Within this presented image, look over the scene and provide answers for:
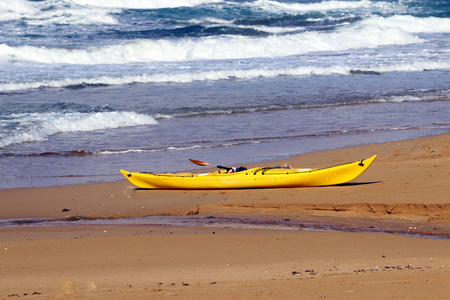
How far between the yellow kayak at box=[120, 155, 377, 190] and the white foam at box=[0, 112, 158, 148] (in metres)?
4.73

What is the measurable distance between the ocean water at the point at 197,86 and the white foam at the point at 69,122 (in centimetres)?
4

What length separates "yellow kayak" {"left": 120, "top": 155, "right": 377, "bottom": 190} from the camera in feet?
28.2

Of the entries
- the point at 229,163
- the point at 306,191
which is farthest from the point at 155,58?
the point at 306,191

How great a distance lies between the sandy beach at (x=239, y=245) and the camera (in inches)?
181

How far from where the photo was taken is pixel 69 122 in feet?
46.0

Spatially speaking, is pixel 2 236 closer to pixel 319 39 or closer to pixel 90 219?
pixel 90 219

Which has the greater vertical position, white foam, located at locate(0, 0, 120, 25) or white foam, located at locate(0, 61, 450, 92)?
white foam, located at locate(0, 0, 120, 25)

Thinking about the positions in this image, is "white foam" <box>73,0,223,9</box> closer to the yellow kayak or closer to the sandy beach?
the yellow kayak

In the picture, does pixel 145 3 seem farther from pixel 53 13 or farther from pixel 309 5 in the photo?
pixel 309 5

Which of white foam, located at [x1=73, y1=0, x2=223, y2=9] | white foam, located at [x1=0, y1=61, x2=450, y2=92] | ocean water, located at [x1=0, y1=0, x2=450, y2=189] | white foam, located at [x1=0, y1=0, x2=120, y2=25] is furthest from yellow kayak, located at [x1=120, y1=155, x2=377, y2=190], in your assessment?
white foam, located at [x1=73, y1=0, x2=223, y2=9]

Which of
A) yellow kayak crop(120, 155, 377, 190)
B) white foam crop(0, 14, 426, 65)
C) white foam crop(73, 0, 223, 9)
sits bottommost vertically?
white foam crop(0, 14, 426, 65)

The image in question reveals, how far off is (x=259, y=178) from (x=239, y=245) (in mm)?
2853

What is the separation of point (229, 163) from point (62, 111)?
250 inches

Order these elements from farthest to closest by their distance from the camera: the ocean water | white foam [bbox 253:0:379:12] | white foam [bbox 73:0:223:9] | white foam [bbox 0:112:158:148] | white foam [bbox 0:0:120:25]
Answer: white foam [bbox 253:0:379:12], white foam [bbox 73:0:223:9], white foam [bbox 0:0:120:25], white foam [bbox 0:112:158:148], the ocean water
